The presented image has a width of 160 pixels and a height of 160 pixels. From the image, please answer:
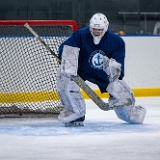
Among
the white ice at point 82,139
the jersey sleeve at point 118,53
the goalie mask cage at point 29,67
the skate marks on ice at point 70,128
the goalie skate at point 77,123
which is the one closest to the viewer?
the white ice at point 82,139

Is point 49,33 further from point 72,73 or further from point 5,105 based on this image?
point 72,73

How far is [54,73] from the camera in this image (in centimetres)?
717

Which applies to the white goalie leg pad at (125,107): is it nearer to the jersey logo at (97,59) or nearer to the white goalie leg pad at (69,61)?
the jersey logo at (97,59)

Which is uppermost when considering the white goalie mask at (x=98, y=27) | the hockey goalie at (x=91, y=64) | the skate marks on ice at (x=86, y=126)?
the white goalie mask at (x=98, y=27)

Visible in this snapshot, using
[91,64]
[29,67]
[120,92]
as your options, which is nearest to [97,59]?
[91,64]

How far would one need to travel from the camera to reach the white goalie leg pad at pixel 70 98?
5715 mm

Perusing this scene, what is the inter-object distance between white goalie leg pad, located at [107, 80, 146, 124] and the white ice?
2.7 inches

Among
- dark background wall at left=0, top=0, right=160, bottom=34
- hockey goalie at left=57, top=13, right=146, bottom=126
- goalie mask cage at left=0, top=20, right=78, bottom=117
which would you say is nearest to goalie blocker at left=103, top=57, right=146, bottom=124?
hockey goalie at left=57, top=13, right=146, bottom=126

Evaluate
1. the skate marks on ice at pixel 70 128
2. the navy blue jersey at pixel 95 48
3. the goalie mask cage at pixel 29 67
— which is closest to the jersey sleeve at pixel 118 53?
the navy blue jersey at pixel 95 48

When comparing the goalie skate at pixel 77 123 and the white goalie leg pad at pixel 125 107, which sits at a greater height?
the white goalie leg pad at pixel 125 107

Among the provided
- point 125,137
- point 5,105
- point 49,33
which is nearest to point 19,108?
point 5,105

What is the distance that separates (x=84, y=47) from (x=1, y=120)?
3.71 ft

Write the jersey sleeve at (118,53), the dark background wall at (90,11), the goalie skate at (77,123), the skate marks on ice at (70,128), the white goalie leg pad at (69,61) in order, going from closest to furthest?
1. the skate marks on ice at (70,128)
2. the white goalie leg pad at (69,61)
3. the jersey sleeve at (118,53)
4. the goalie skate at (77,123)
5. the dark background wall at (90,11)

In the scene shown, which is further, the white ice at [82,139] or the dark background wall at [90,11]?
the dark background wall at [90,11]
